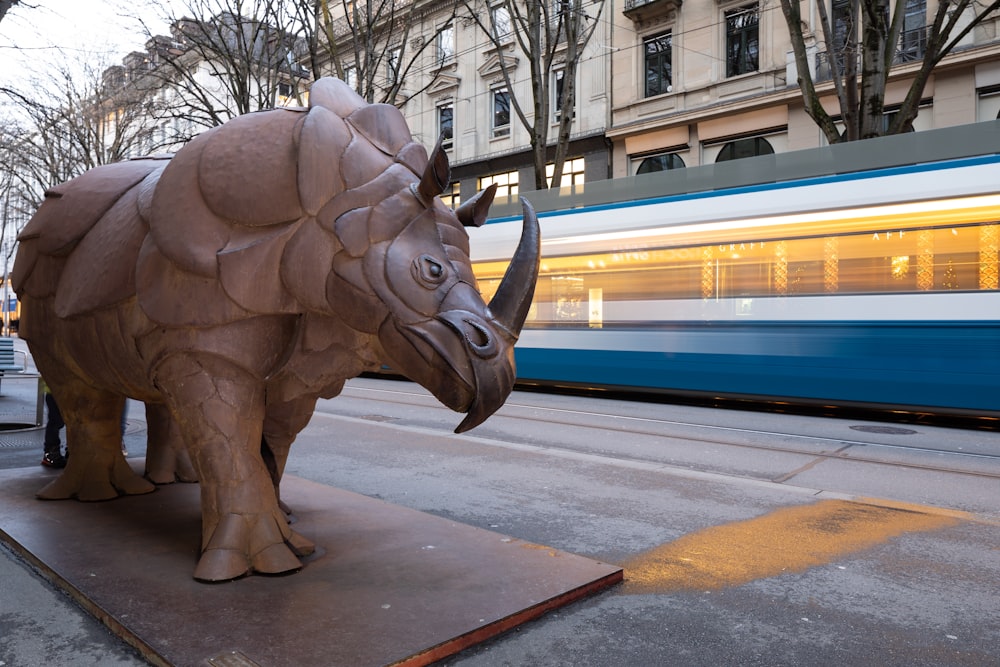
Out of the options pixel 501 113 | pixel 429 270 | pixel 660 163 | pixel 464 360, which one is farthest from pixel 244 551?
pixel 501 113

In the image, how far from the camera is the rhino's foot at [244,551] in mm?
2758

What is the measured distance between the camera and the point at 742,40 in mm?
21906

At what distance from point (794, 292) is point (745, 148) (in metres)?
13.0

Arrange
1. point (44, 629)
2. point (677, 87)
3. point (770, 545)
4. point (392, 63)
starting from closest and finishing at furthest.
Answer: point (44, 629) → point (770, 545) → point (677, 87) → point (392, 63)

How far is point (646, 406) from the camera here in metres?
10.8

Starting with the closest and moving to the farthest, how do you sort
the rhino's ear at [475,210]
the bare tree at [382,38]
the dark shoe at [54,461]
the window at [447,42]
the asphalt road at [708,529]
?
the asphalt road at [708,529]
the rhino's ear at [475,210]
the dark shoe at [54,461]
the bare tree at [382,38]
the window at [447,42]

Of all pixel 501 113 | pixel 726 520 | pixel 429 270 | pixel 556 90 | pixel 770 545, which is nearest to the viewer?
pixel 429 270

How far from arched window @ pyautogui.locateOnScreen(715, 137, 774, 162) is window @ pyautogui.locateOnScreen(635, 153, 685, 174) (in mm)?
1315

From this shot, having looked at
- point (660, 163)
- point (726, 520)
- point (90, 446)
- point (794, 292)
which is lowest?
point (726, 520)

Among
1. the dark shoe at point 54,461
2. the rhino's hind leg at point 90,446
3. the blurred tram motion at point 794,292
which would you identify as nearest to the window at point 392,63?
the blurred tram motion at point 794,292

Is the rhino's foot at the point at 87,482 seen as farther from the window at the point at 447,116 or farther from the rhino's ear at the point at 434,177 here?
the window at the point at 447,116

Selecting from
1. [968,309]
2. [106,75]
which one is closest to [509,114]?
[106,75]

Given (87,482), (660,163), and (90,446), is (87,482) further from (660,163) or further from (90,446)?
(660,163)

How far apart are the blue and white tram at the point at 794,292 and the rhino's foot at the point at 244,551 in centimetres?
845
